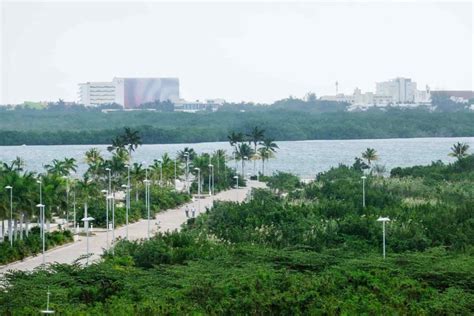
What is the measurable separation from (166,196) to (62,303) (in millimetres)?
43453

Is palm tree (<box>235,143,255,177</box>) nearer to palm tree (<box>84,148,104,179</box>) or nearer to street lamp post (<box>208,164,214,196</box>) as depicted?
street lamp post (<box>208,164,214,196</box>)

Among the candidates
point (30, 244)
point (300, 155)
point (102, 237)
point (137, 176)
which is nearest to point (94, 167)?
point (137, 176)

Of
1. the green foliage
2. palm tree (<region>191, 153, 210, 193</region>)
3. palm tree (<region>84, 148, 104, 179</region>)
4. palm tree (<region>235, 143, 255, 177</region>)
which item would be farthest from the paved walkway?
palm tree (<region>235, 143, 255, 177</region>)

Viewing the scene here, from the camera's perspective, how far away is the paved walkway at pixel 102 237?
5503 centimetres

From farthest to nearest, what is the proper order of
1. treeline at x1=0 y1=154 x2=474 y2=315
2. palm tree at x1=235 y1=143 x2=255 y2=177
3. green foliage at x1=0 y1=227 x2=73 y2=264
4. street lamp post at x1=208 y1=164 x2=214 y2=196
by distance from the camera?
palm tree at x1=235 y1=143 x2=255 y2=177 → street lamp post at x1=208 y1=164 x2=214 y2=196 → green foliage at x1=0 y1=227 x2=73 y2=264 → treeline at x1=0 y1=154 x2=474 y2=315

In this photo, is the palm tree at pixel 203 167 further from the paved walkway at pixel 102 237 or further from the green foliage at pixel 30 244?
the green foliage at pixel 30 244

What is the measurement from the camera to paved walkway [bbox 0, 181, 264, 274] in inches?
2167

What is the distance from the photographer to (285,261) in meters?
48.1

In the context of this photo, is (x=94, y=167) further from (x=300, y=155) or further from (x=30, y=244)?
(x=300, y=155)

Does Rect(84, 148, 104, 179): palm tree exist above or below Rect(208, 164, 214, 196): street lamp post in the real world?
above

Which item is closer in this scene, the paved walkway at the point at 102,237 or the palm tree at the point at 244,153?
the paved walkway at the point at 102,237

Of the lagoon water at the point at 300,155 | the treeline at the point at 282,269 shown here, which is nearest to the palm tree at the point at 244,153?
the lagoon water at the point at 300,155

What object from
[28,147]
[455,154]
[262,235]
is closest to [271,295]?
[262,235]

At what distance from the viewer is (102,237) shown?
215 feet
